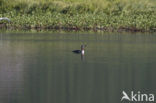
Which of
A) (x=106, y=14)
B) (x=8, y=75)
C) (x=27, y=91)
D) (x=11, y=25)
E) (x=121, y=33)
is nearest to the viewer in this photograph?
(x=27, y=91)

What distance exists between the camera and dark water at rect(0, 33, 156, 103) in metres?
20.5

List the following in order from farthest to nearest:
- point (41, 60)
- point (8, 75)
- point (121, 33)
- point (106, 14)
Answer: point (106, 14) < point (121, 33) < point (41, 60) < point (8, 75)

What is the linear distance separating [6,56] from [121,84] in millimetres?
8091

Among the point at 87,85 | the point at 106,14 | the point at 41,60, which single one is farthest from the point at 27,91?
the point at 106,14

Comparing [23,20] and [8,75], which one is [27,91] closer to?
[8,75]

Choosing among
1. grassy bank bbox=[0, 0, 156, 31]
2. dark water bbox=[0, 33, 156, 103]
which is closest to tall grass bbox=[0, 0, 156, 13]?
grassy bank bbox=[0, 0, 156, 31]

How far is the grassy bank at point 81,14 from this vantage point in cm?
4550

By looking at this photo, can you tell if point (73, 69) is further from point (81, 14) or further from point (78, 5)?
point (78, 5)

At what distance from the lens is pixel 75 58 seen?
1116 inches

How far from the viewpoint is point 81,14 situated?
48.9 m

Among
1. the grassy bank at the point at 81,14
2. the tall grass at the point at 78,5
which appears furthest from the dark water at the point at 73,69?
the tall grass at the point at 78,5

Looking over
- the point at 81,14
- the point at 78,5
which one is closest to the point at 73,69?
the point at 81,14

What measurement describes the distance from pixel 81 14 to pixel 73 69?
2407 centimetres

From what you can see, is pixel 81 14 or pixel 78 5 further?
pixel 78 5
